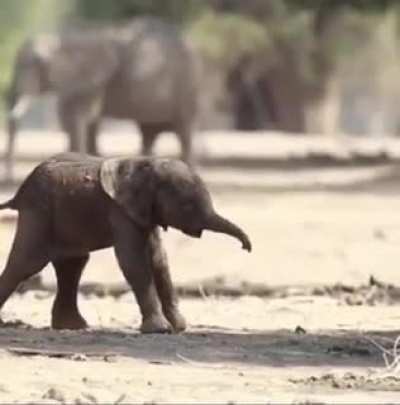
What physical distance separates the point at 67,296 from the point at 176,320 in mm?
703

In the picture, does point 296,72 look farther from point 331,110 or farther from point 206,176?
point 206,176

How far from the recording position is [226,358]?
9438mm

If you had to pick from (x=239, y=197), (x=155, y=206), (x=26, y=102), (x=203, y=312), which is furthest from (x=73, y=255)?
(x=26, y=102)

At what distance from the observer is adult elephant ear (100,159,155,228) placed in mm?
10781

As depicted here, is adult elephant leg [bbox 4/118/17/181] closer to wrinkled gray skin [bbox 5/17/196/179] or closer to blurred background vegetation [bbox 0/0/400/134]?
wrinkled gray skin [bbox 5/17/196/179]

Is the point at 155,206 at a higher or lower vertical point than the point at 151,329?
higher

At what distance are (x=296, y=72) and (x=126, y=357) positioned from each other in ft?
128

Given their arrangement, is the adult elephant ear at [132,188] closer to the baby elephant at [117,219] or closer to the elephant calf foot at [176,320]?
the baby elephant at [117,219]

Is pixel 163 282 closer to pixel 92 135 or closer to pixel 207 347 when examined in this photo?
pixel 207 347

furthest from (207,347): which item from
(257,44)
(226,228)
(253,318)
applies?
(257,44)

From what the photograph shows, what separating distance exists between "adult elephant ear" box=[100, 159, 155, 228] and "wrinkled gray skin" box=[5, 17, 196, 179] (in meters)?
15.7

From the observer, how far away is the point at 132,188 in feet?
35.6

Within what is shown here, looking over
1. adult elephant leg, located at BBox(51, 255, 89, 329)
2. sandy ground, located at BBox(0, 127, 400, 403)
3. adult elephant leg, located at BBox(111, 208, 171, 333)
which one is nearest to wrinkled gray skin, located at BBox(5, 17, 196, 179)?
sandy ground, located at BBox(0, 127, 400, 403)

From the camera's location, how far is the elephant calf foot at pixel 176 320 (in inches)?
434
